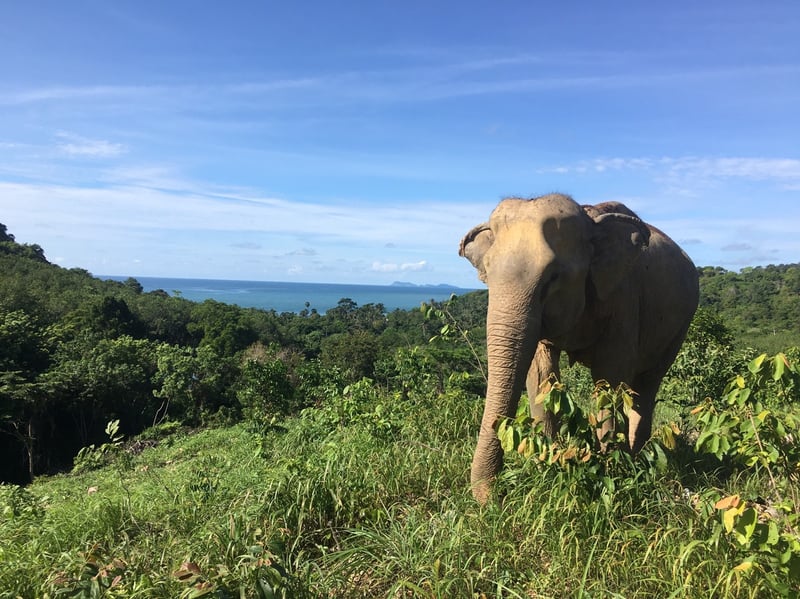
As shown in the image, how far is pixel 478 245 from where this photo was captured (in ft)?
13.6

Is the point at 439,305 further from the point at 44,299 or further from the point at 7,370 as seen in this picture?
the point at 44,299

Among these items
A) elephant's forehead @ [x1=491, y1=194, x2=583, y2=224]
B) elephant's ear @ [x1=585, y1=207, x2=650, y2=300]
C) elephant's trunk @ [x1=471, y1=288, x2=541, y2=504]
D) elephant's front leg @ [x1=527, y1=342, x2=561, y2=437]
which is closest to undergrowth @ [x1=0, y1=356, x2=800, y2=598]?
elephant's trunk @ [x1=471, y1=288, x2=541, y2=504]

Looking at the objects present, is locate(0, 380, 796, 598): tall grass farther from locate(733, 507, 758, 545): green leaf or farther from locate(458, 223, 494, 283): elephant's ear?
locate(458, 223, 494, 283): elephant's ear

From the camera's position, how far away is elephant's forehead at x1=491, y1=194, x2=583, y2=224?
3.68 m

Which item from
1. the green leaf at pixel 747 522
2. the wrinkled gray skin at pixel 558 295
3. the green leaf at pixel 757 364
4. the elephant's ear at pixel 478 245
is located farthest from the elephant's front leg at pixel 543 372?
the green leaf at pixel 747 522

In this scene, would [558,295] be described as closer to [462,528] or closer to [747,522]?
[462,528]

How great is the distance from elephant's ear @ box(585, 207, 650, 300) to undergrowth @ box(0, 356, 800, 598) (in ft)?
3.44

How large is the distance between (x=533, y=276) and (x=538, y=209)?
1.67 feet

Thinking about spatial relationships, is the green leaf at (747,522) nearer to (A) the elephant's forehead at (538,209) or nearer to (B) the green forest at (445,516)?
(B) the green forest at (445,516)

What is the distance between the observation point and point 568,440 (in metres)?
3.15

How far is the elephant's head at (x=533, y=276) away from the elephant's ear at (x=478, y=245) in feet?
0.03

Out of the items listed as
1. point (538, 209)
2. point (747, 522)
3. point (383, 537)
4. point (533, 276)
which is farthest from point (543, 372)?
point (747, 522)

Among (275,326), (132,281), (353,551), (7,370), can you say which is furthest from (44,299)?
(353,551)

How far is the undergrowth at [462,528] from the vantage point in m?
2.40
